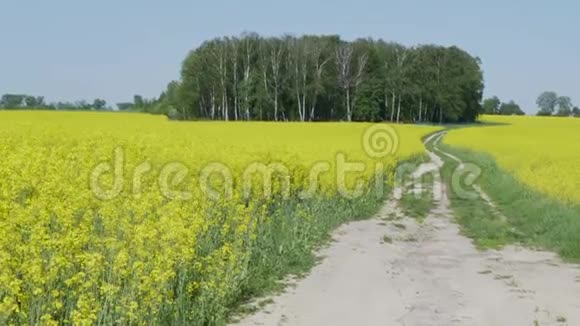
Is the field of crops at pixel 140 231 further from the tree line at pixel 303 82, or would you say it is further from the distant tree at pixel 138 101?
the distant tree at pixel 138 101

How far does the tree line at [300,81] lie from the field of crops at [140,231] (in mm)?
64389

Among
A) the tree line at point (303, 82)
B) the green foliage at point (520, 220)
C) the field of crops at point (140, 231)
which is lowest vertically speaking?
the green foliage at point (520, 220)

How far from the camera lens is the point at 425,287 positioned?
10055 mm

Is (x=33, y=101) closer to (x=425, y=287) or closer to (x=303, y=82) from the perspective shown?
(x=303, y=82)

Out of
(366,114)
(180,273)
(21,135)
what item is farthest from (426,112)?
(180,273)

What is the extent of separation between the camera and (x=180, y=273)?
7.62 metres

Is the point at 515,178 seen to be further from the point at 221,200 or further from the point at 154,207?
the point at 154,207

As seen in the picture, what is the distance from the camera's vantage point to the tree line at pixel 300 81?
262ft

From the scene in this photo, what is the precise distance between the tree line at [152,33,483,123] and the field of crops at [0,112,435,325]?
64389 mm

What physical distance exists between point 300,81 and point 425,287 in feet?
234

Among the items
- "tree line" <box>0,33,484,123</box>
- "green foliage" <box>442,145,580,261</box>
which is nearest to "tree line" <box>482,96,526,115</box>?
"tree line" <box>0,33,484,123</box>

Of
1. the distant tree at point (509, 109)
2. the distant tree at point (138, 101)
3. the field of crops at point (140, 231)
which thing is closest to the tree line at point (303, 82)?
the distant tree at point (138, 101)

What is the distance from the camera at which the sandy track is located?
8460mm

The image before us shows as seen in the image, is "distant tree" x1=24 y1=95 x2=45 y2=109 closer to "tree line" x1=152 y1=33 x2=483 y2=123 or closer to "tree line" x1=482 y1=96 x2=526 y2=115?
"tree line" x1=152 y1=33 x2=483 y2=123
